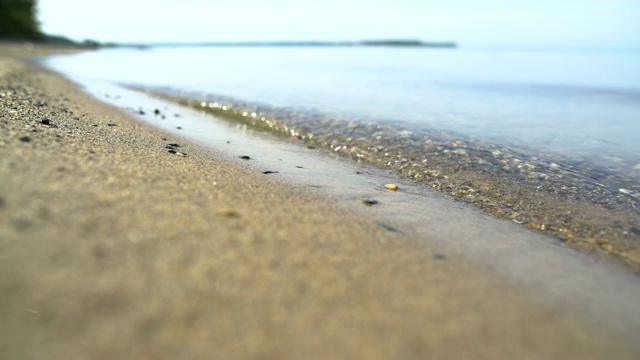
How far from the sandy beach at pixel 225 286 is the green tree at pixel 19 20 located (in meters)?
64.8

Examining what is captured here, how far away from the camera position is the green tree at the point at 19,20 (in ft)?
170

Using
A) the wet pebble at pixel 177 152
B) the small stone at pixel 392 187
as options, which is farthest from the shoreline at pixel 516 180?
the wet pebble at pixel 177 152

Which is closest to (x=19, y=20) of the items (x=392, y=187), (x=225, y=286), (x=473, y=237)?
(x=392, y=187)

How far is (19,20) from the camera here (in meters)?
53.6

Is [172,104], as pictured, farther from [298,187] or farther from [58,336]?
[58,336]

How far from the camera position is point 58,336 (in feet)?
5.20

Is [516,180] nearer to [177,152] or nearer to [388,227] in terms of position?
[388,227]

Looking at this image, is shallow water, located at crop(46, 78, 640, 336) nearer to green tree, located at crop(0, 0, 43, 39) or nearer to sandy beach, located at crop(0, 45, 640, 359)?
sandy beach, located at crop(0, 45, 640, 359)

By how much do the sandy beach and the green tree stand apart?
64.8m

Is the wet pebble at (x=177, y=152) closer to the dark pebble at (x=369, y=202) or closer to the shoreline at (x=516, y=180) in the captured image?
the dark pebble at (x=369, y=202)

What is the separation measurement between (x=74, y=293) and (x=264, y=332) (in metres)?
0.83

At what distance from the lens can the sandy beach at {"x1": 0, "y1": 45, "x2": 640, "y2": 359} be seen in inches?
64.9

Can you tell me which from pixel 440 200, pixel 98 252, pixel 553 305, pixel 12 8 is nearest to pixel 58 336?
pixel 98 252

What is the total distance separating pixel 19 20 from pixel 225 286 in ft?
223
